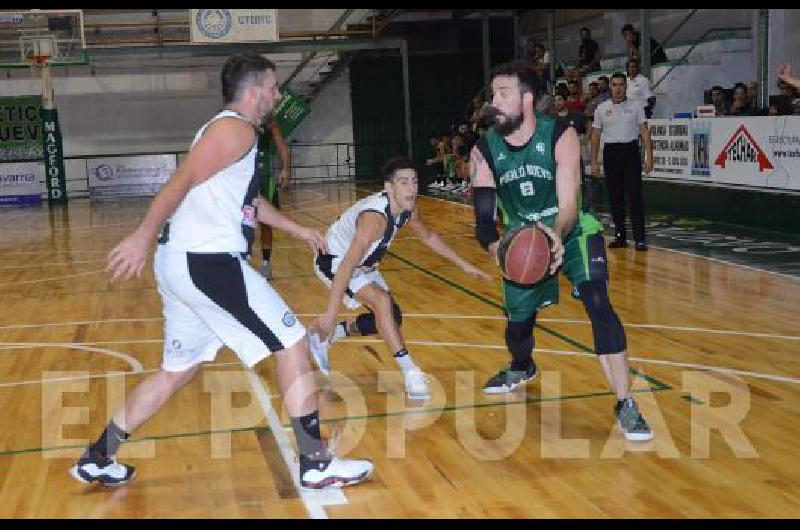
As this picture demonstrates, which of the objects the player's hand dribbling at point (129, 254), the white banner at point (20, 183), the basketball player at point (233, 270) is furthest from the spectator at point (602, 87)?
the white banner at point (20, 183)

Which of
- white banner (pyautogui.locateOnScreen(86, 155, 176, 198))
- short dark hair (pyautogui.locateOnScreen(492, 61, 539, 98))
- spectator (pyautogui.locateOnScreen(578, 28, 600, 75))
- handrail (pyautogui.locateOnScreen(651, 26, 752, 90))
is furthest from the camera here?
white banner (pyautogui.locateOnScreen(86, 155, 176, 198))

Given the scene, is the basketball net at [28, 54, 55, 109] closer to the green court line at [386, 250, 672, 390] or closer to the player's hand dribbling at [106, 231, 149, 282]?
the green court line at [386, 250, 672, 390]

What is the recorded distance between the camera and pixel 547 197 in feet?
17.2

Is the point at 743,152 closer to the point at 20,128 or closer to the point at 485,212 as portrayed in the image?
the point at 485,212

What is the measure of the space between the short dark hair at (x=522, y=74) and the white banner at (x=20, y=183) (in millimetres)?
22289

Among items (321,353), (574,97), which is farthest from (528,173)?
(574,97)

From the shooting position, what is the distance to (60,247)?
14984 mm

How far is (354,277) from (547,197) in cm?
147

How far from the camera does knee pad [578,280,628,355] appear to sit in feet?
16.3

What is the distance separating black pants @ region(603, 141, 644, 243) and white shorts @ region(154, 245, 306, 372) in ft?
26.1

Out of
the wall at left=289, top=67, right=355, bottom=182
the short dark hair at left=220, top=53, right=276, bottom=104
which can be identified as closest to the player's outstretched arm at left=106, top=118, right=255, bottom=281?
the short dark hair at left=220, top=53, right=276, bottom=104

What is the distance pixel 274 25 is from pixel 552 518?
71.7 feet

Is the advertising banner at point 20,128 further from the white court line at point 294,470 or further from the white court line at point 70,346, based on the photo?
the white court line at point 294,470

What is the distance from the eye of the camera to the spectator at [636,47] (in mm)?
18125
